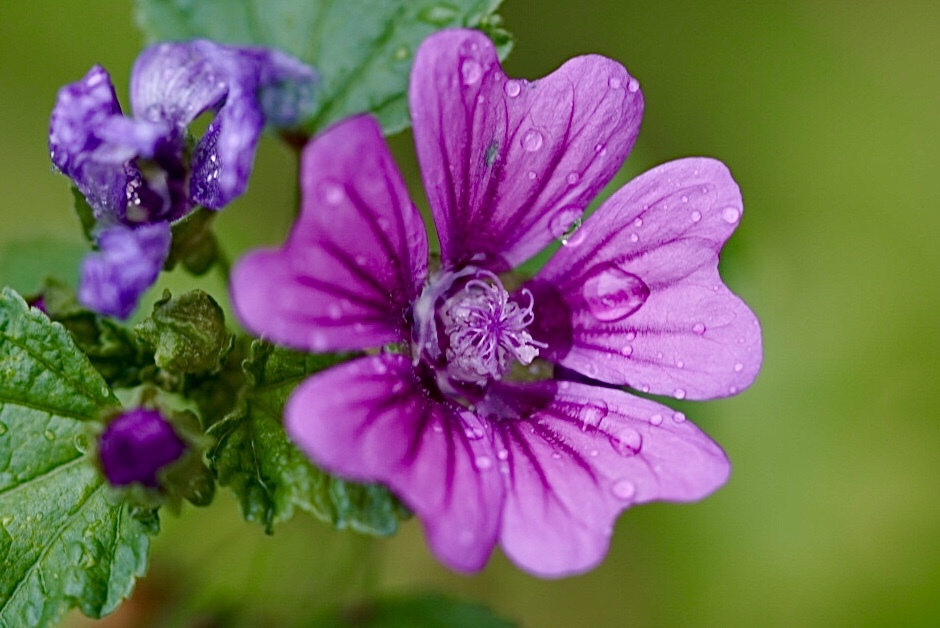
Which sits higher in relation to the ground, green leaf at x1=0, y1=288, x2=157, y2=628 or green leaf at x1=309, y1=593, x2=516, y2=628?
green leaf at x1=0, y1=288, x2=157, y2=628

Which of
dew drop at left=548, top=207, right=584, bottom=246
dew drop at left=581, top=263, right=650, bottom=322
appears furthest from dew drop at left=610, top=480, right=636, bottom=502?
dew drop at left=548, top=207, right=584, bottom=246

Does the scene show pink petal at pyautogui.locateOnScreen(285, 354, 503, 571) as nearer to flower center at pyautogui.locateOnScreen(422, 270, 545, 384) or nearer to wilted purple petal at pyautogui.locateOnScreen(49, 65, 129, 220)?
flower center at pyautogui.locateOnScreen(422, 270, 545, 384)

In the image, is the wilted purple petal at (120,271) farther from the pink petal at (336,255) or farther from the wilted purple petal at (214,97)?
the pink petal at (336,255)

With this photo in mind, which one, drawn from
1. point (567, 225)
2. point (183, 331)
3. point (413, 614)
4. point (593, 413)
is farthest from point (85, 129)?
point (413, 614)

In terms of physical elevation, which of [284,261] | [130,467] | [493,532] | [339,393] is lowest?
[130,467]

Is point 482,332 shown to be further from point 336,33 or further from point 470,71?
point 336,33

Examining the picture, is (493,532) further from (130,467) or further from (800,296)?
(800,296)

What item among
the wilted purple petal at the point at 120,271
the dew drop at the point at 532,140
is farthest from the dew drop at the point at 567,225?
the wilted purple petal at the point at 120,271

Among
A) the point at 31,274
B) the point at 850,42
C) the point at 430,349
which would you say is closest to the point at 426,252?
the point at 430,349
